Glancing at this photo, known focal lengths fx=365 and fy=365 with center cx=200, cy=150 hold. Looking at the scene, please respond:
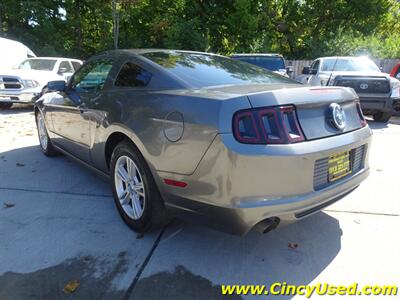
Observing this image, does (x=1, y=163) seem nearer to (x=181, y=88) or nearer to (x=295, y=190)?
(x=181, y=88)

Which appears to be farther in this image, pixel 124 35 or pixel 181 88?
pixel 124 35

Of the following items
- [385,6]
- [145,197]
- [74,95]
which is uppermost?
[385,6]

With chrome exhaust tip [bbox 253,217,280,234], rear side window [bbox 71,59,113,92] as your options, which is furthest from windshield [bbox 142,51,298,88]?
chrome exhaust tip [bbox 253,217,280,234]

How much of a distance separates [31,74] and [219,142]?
1003cm

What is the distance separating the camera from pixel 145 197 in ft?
9.61

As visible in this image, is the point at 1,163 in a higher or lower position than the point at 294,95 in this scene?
lower

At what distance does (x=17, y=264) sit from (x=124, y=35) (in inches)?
928

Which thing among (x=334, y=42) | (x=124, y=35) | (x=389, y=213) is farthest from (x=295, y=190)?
(x=124, y=35)

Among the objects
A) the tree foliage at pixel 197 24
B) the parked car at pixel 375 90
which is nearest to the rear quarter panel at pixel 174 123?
the parked car at pixel 375 90

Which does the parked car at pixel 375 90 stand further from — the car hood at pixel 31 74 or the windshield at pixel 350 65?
the car hood at pixel 31 74

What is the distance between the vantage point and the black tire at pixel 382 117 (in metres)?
8.81

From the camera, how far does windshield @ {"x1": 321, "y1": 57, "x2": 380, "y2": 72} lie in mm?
10159

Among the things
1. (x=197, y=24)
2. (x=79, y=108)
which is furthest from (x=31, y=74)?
(x=197, y=24)

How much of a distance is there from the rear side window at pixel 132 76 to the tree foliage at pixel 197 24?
18499mm
